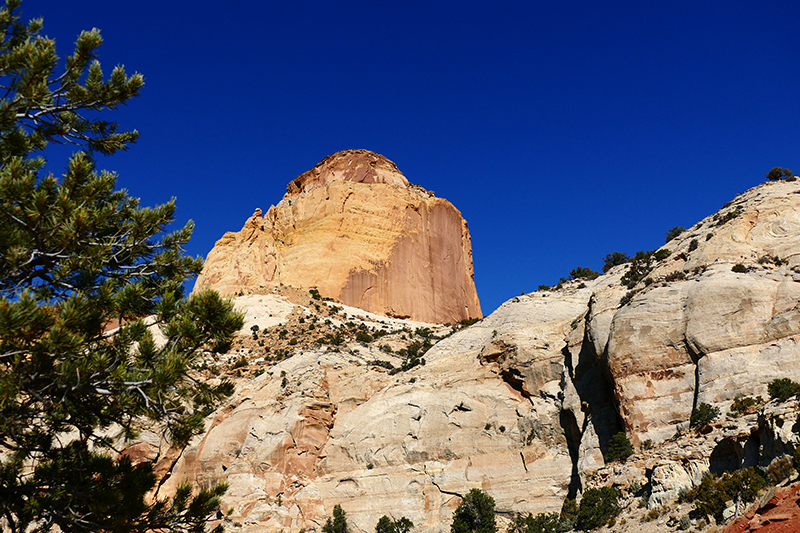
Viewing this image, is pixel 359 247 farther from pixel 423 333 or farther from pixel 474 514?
pixel 474 514

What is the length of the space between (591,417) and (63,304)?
80.6 feet

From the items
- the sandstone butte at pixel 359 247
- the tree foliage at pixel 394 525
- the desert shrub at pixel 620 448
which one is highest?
the sandstone butte at pixel 359 247

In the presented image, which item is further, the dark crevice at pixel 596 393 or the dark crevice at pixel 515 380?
the dark crevice at pixel 515 380

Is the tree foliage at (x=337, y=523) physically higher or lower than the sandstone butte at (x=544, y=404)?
lower

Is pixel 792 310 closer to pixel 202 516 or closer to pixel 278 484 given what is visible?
pixel 202 516

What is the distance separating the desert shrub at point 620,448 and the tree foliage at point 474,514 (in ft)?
21.3

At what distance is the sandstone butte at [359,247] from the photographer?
6888cm

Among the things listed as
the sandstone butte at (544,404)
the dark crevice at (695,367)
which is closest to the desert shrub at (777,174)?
the sandstone butte at (544,404)

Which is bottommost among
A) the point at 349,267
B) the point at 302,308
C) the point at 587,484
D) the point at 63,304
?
the point at 587,484

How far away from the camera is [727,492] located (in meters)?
15.0

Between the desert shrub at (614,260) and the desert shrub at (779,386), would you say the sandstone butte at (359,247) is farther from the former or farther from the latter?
the desert shrub at (779,386)

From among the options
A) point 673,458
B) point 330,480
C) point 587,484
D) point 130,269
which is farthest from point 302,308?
point 130,269

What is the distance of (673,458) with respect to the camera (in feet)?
65.1

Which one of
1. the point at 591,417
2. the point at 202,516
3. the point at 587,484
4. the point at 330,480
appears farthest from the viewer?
the point at 330,480
